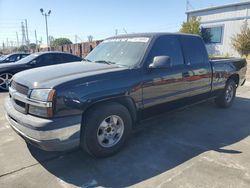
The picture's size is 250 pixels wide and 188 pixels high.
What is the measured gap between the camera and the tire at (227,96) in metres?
6.33

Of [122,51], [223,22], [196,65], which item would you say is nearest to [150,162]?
[122,51]

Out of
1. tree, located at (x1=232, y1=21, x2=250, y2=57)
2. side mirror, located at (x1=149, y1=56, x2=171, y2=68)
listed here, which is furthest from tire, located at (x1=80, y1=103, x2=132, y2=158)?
tree, located at (x1=232, y1=21, x2=250, y2=57)

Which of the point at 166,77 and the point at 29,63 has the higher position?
the point at 166,77

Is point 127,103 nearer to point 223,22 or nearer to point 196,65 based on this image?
point 196,65

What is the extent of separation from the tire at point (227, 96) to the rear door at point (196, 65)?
1001mm

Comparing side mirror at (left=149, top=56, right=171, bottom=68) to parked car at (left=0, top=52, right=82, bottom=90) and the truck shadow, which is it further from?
parked car at (left=0, top=52, right=82, bottom=90)

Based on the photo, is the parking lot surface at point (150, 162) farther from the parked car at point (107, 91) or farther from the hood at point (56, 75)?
the hood at point (56, 75)

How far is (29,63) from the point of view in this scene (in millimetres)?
9516

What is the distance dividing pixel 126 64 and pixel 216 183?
2205 millimetres

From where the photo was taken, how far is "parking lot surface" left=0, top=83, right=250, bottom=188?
305 cm

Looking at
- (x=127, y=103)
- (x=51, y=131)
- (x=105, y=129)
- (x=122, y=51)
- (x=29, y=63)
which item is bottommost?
(x=105, y=129)

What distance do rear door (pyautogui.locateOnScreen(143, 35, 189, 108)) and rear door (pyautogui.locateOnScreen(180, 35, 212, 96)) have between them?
0.19m

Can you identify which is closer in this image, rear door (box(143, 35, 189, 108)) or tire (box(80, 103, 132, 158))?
tire (box(80, 103, 132, 158))

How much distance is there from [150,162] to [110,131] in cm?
76
